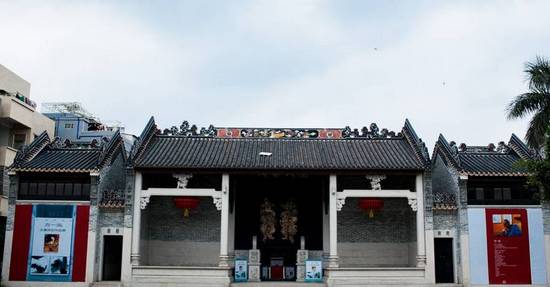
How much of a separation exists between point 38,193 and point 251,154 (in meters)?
7.89

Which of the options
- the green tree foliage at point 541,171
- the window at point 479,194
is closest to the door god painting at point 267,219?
the window at point 479,194

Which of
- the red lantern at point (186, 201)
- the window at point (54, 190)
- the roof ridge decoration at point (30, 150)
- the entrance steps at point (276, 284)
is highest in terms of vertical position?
the roof ridge decoration at point (30, 150)

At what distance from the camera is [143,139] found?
2362 centimetres

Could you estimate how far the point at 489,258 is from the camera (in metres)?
21.6

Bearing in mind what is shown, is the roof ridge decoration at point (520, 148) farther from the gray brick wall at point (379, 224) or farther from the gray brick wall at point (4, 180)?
the gray brick wall at point (4, 180)

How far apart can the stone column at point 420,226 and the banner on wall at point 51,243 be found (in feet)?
40.5

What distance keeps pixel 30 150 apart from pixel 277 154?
9.19 meters

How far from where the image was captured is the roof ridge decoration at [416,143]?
73.4 feet

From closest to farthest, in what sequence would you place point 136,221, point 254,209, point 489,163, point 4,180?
point 136,221 → point 489,163 → point 254,209 → point 4,180

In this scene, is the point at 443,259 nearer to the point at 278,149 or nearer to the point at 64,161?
the point at 278,149

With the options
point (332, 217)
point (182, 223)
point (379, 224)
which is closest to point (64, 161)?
point (182, 223)

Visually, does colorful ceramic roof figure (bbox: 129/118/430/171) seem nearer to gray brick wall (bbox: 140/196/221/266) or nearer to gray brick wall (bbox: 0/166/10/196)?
gray brick wall (bbox: 140/196/221/266)

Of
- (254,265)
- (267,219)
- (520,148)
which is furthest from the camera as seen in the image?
(267,219)

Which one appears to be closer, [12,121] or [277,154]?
[277,154]
